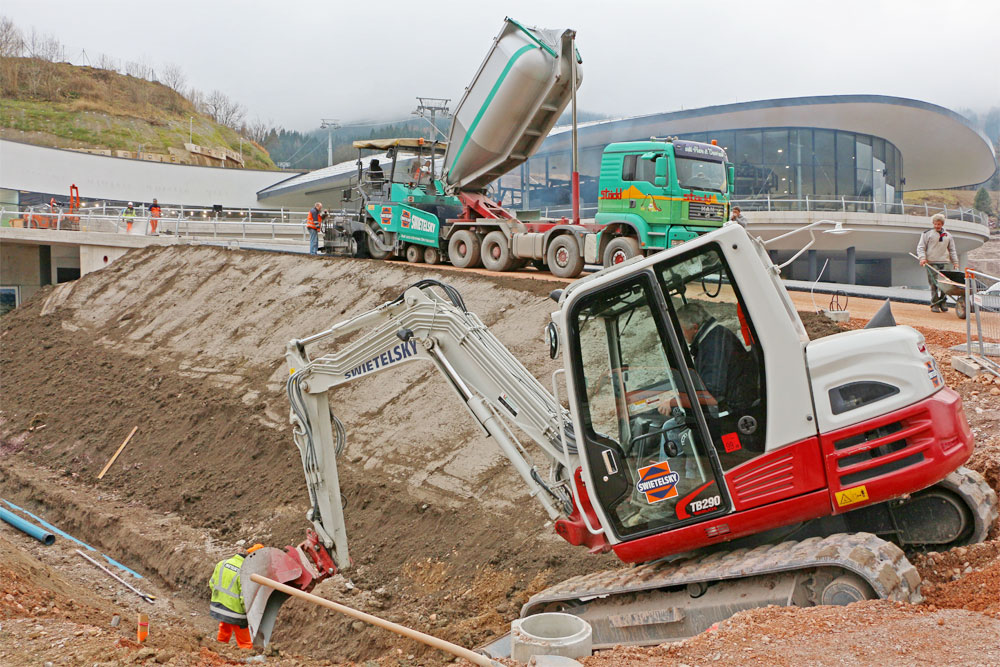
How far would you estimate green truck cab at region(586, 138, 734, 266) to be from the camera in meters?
13.9

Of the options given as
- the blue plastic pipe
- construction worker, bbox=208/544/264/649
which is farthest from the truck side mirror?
A: the blue plastic pipe

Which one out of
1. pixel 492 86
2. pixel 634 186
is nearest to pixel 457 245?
pixel 492 86

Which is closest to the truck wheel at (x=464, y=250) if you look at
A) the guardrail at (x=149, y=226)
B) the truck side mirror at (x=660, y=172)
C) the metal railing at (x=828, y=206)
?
the truck side mirror at (x=660, y=172)

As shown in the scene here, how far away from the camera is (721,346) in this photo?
4.68 m

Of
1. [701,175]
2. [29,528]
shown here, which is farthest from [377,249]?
[29,528]

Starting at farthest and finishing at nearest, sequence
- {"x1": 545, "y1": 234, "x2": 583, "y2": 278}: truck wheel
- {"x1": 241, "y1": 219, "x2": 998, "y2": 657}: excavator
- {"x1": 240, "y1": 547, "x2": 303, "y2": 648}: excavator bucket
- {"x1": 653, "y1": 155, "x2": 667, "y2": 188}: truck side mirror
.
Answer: {"x1": 545, "y1": 234, "x2": 583, "y2": 278}: truck wheel, {"x1": 653, "y1": 155, "x2": 667, "y2": 188}: truck side mirror, {"x1": 240, "y1": 547, "x2": 303, "y2": 648}: excavator bucket, {"x1": 241, "y1": 219, "x2": 998, "y2": 657}: excavator

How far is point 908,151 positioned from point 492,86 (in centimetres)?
3353

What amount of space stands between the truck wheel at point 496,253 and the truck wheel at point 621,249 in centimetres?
293

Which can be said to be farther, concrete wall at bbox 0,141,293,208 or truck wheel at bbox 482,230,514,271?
concrete wall at bbox 0,141,293,208

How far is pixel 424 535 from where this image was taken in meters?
8.61

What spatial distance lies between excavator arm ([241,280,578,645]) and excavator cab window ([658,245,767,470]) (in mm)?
1031

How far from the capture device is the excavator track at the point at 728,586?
4.23 meters

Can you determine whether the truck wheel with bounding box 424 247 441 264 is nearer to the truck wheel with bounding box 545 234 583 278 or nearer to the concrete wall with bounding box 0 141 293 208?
the truck wheel with bounding box 545 234 583 278

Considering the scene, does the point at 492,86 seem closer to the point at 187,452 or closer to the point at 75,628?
the point at 187,452
